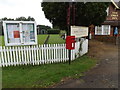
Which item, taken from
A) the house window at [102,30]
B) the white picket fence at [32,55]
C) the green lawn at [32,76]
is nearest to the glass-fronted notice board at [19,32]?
the white picket fence at [32,55]

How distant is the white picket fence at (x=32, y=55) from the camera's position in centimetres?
594

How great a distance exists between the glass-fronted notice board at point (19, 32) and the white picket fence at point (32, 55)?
2.04 ft

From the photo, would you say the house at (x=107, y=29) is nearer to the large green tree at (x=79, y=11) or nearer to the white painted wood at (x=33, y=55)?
the large green tree at (x=79, y=11)

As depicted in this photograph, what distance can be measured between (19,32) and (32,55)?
152cm

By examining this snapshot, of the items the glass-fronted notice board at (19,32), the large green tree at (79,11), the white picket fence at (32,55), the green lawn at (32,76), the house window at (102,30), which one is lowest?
the green lawn at (32,76)

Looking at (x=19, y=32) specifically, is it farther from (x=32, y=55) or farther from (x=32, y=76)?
(x=32, y=76)

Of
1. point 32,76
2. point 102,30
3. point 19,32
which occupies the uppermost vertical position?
point 102,30

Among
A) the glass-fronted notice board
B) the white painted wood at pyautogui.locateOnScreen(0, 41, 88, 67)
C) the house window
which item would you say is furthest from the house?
the glass-fronted notice board

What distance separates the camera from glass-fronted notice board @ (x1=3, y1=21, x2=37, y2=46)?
645 cm

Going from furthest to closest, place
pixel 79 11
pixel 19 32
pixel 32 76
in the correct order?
pixel 79 11 < pixel 19 32 < pixel 32 76

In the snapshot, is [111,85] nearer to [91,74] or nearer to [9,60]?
[91,74]

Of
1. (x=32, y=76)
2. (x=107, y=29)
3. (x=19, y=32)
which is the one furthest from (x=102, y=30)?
(x=32, y=76)

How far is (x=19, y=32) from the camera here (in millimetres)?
6609

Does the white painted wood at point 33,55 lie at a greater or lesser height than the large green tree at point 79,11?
lesser
